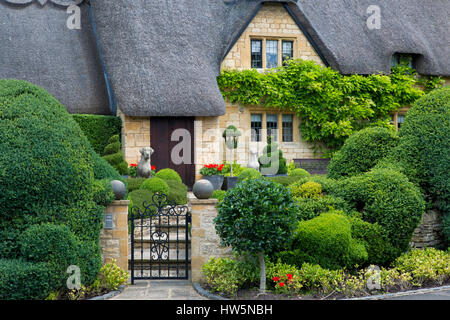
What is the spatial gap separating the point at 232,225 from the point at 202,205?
0.98m

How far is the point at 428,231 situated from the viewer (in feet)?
27.8

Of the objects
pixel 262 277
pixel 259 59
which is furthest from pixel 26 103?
pixel 259 59

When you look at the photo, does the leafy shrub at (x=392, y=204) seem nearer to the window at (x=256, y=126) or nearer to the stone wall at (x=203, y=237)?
the stone wall at (x=203, y=237)

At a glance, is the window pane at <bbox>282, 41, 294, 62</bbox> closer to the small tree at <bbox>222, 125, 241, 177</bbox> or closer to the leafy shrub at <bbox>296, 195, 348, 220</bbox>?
the small tree at <bbox>222, 125, 241, 177</bbox>

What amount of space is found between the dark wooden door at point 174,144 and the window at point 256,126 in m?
2.53

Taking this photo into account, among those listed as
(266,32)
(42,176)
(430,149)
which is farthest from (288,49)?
(42,176)

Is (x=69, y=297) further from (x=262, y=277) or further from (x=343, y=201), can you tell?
(x=343, y=201)

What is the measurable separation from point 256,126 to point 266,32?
3313 mm

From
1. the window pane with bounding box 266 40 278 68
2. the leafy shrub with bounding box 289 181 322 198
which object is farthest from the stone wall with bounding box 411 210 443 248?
the window pane with bounding box 266 40 278 68

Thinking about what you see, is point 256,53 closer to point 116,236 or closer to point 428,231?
point 428,231

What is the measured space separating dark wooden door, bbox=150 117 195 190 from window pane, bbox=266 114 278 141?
10.2ft

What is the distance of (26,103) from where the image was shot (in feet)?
21.2

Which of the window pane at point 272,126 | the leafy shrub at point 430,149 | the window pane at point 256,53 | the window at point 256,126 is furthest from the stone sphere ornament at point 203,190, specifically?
the window pane at point 256,53

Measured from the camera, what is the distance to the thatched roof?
1545 centimetres
